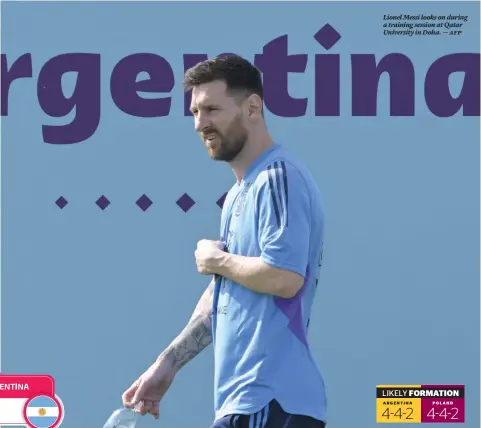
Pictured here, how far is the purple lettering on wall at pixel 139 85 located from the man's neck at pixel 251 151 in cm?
248

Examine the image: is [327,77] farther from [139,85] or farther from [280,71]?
[139,85]

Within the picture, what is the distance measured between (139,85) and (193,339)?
99.0 inches

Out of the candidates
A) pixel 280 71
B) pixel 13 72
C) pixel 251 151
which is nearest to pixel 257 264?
pixel 251 151

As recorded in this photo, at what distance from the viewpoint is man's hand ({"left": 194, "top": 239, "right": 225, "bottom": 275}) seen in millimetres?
2725

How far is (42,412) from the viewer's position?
4.91m

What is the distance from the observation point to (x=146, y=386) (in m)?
2.89

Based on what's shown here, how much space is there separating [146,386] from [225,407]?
0.31 meters

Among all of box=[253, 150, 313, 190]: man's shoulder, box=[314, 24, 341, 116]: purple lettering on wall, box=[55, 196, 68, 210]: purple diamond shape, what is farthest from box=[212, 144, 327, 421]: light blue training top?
box=[55, 196, 68, 210]: purple diamond shape

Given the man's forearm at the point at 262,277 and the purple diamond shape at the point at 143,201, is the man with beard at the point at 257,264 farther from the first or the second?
the purple diamond shape at the point at 143,201

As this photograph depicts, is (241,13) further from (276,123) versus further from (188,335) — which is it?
(188,335)

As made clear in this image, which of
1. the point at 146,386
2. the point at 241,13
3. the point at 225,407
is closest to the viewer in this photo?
the point at 225,407

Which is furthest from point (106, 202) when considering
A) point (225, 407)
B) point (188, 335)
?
point (225, 407)

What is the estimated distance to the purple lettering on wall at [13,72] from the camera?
5.24 metres

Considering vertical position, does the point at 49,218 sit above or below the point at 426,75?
below
